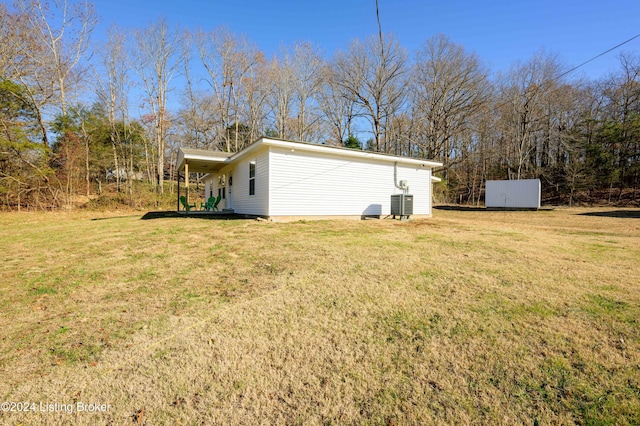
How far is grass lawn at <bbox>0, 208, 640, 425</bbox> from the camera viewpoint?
65.1 inches

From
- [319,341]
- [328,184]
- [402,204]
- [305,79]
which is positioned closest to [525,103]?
[305,79]

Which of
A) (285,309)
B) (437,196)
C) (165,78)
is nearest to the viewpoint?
(285,309)

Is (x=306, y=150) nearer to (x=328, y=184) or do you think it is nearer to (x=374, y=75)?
(x=328, y=184)

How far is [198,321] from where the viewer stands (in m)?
2.59

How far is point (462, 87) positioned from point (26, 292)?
2880 centimetres

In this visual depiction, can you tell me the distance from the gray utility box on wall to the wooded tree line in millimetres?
14715

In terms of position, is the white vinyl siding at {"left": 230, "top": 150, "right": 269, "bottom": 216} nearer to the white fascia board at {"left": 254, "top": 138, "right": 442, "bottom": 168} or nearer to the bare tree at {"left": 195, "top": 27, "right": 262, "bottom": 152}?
the white fascia board at {"left": 254, "top": 138, "right": 442, "bottom": 168}

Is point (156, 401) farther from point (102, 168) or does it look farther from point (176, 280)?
point (102, 168)

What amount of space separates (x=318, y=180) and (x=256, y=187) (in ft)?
7.46

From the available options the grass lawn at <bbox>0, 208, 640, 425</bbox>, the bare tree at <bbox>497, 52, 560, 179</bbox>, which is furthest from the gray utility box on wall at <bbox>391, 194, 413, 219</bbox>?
the bare tree at <bbox>497, 52, 560, 179</bbox>

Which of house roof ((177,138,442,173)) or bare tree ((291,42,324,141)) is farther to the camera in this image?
bare tree ((291,42,324,141))

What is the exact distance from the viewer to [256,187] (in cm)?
1020

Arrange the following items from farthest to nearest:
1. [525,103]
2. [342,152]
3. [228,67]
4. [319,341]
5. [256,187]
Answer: [525,103]
[228,67]
[256,187]
[342,152]
[319,341]

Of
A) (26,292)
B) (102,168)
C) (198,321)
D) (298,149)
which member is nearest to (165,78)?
(102,168)
